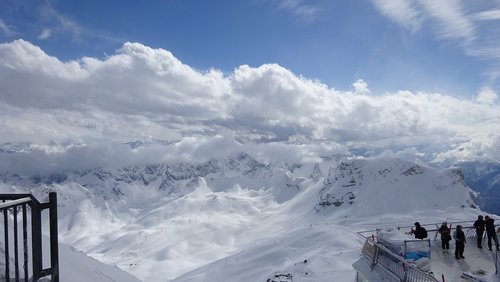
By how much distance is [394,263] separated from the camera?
49.2ft

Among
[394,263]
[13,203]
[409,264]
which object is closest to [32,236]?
[13,203]

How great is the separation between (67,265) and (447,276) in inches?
537

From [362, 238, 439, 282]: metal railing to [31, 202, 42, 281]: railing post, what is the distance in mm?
10687

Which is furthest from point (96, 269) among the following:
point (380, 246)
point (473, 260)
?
point (473, 260)

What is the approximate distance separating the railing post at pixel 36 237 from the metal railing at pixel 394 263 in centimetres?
1069

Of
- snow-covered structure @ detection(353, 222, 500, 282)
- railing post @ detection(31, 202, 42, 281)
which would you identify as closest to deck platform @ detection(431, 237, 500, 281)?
snow-covered structure @ detection(353, 222, 500, 282)

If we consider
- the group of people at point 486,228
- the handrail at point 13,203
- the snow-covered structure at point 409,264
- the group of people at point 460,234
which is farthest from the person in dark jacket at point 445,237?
the handrail at point 13,203

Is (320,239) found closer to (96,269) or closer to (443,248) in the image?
(443,248)

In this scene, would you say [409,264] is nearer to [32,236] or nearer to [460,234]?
[460,234]

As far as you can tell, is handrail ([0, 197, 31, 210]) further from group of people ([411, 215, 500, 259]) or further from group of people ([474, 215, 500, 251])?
group of people ([474, 215, 500, 251])

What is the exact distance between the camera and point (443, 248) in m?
20.8

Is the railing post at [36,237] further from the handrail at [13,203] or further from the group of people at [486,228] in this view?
the group of people at [486,228]

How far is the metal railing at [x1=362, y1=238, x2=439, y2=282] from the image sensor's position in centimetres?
1344

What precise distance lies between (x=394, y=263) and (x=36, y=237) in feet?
39.3
